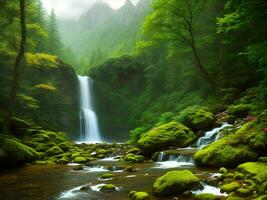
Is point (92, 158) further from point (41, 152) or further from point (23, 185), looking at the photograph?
point (23, 185)

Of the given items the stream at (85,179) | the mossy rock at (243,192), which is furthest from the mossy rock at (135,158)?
the mossy rock at (243,192)

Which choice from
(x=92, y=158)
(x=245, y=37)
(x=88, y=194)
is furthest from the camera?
(x=245, y=37)

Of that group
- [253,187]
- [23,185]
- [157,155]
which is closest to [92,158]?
[157,155]

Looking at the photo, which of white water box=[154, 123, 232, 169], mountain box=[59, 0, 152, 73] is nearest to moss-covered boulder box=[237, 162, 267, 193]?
white water box=[154, 123, 232, 169]

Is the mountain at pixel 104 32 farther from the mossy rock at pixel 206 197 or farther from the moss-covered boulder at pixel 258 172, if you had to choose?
the mossy rock at pixel 206 197

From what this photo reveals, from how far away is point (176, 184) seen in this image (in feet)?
30.3

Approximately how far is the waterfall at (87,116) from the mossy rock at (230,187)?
2740cm

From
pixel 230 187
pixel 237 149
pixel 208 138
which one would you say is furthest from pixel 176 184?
pixel 208 138

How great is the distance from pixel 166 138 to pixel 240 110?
554 centimetres

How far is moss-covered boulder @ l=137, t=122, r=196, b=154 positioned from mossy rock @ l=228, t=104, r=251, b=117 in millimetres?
3377

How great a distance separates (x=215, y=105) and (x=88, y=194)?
1560 cm

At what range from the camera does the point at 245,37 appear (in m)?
26.6

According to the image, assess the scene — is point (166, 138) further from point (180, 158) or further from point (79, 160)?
point (79, 160)

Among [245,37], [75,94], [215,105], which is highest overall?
[245,37]
